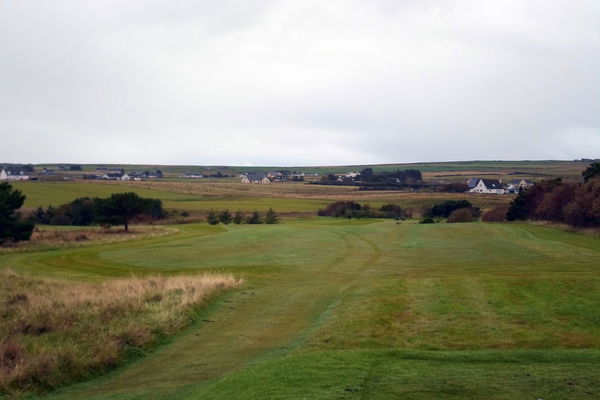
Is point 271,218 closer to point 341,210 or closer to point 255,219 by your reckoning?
point 255,219

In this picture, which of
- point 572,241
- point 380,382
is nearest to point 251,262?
point 572,241

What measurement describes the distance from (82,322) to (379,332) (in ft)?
25.8

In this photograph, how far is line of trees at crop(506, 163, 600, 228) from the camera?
50.7m

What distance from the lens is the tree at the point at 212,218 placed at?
76231 millimetres

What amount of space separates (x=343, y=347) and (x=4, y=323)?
10185 millimetres

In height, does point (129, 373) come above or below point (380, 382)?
below

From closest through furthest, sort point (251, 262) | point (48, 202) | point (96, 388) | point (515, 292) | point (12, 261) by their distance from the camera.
A: 1. point (96, 388)
2. point (515, 292)
3. point (251, 262)
4. point (12, 261)
5. point (48, 202)

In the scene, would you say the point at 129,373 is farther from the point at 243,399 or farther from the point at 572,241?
the point at 572,241

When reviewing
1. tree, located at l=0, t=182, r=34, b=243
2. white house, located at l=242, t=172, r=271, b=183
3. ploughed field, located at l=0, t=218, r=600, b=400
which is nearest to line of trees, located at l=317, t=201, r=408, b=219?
tree, located at l=0, t=182, r=34, b=243

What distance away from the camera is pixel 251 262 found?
3594 cm

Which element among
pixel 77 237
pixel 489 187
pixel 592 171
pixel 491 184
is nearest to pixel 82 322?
pixel 77 237

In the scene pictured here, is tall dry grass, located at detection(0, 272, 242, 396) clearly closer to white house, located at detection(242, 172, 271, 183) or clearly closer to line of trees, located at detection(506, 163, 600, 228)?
line of trees, located at detection(506, 163, 600, 228)

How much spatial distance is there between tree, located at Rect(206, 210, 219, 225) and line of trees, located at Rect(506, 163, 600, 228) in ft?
100

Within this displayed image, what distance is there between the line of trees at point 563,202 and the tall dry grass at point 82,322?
32856 mm
